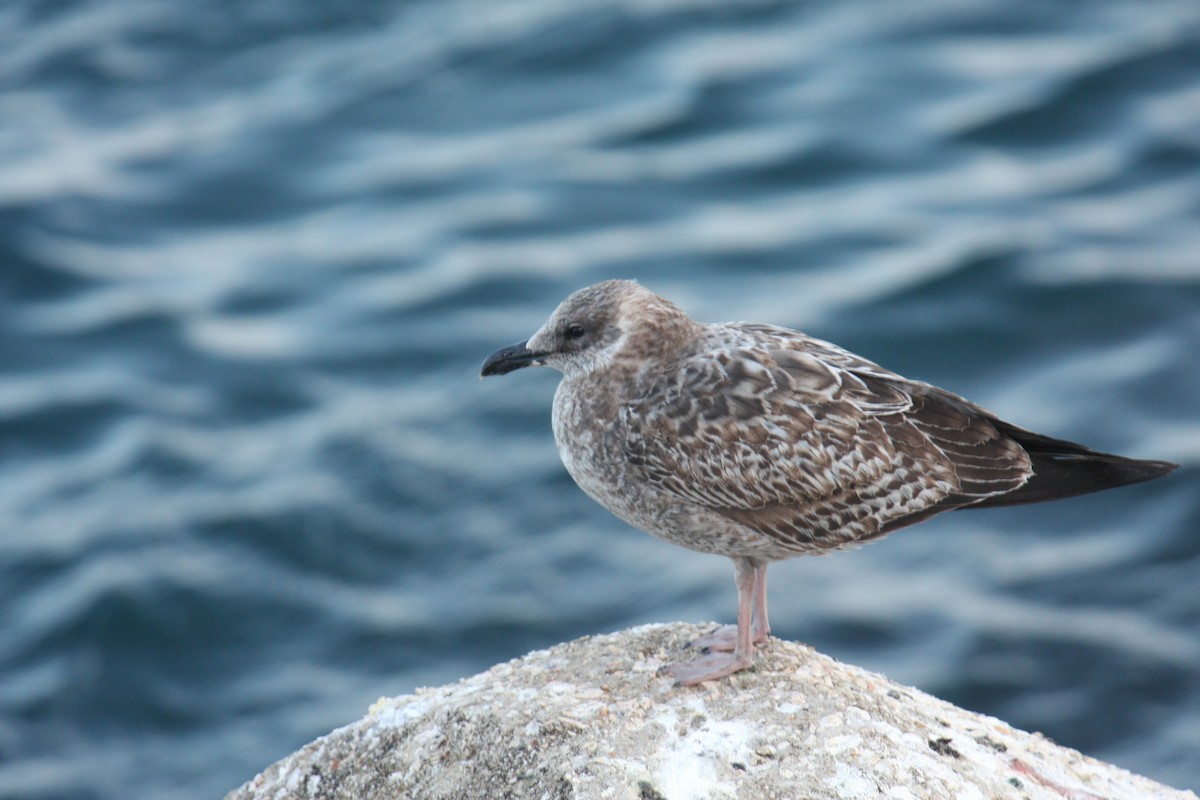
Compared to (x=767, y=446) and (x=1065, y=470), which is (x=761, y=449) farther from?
(x=1065, y=470)

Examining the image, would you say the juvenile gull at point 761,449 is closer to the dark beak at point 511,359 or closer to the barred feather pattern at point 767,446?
the barred feather pattern at point 767,446

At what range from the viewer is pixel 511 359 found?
6770 mm

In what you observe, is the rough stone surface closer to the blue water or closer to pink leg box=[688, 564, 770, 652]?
pink leg box=[688, 564, 770, 652]

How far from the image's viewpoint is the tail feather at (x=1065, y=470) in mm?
6203

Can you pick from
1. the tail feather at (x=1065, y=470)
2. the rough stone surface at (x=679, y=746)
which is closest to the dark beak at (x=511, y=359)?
the rough stone surface at (x=679, y=746)

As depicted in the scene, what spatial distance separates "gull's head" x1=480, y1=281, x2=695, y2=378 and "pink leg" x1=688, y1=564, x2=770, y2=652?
1.16 meters

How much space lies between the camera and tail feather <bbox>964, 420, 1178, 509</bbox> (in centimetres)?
620

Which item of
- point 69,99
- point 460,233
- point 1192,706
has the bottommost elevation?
point 1192,706

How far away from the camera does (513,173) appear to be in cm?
1673

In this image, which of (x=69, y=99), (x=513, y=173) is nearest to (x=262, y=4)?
(x=69, y=99)

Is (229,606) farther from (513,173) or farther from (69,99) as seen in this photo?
(69,99)

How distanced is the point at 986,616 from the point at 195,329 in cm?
824

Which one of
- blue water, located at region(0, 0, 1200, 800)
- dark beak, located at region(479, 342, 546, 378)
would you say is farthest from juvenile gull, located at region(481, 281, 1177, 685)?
blue water, located at region(0, 0, 1200, 800)

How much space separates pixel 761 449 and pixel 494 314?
860cm
